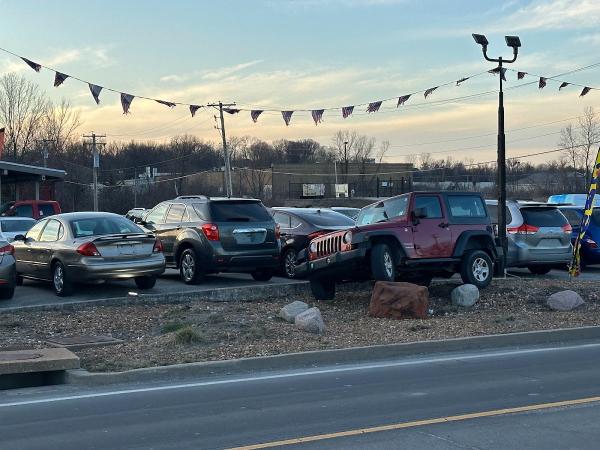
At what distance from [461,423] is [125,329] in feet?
22.1

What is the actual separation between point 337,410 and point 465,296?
7238 millimetres

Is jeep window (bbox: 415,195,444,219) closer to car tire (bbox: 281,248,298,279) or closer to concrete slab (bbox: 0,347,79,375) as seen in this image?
car tire (bbox: 281,248,298,279)

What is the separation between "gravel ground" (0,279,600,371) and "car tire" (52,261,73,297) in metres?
1.32

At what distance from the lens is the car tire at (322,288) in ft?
50.0

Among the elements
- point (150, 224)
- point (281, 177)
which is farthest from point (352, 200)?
point (150, 224)

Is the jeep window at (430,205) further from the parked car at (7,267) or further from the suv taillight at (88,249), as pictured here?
the parked car at (7,267)

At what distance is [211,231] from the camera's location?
1609cm

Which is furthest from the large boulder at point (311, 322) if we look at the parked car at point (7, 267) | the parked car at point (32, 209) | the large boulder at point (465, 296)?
the parked car at point (32, 209)

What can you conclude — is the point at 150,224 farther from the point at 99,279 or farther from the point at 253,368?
the point at 253,368

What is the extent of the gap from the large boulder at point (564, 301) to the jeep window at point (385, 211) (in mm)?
3093

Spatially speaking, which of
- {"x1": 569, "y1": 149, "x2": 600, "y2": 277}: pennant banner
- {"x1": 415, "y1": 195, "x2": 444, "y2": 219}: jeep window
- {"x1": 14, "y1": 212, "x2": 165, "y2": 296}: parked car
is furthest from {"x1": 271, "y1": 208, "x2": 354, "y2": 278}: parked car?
{"x1": 569, "y1": 149, "x2": 600, "y2": 277}: pennant banner

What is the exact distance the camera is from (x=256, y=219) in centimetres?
1653

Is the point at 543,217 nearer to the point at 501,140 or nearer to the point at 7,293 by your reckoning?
the point at 501,140

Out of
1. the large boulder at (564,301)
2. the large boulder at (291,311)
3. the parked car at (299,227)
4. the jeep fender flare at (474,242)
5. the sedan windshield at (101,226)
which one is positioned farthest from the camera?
the parked car at (299,227)
